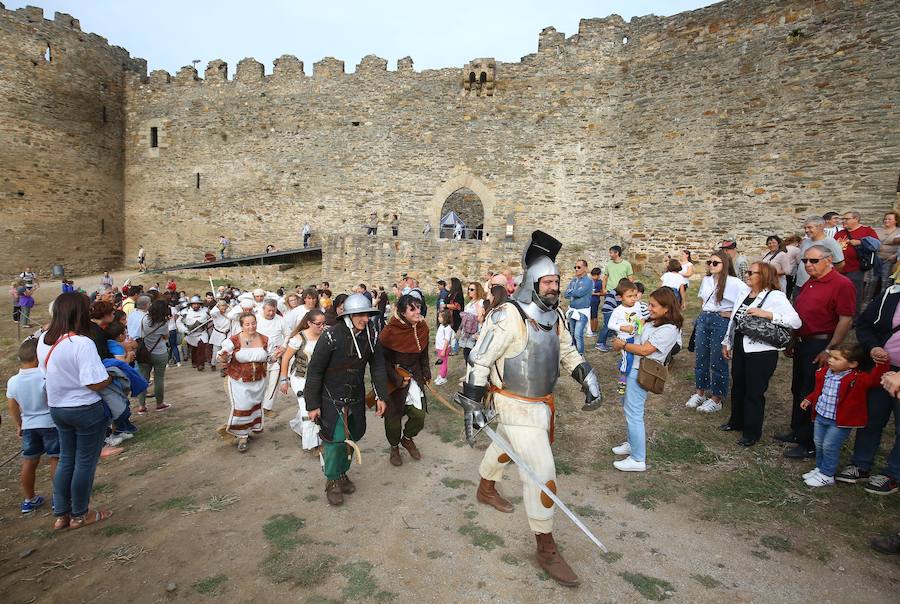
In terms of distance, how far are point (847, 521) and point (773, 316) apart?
67.9 inches

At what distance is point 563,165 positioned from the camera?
54.2ft

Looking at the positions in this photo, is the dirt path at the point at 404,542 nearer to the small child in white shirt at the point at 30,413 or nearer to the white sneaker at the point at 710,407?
the small child in white shirt at the point at 30,413

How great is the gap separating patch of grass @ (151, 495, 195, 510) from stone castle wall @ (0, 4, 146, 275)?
2128 cm

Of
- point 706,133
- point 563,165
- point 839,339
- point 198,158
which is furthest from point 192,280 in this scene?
point 839,339

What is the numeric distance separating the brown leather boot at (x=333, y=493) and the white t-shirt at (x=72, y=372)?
6.45 feet

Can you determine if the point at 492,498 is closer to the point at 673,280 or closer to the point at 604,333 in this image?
the point at 673,280

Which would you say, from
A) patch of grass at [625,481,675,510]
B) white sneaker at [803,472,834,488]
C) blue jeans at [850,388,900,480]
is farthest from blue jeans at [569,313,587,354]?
blue jeans at [850,388,900,480]

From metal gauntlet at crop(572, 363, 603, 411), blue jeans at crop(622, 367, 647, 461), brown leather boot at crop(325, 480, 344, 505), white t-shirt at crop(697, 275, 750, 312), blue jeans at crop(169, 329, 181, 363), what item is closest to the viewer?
metal gauntlet at crop(572, 363, 603, 411)

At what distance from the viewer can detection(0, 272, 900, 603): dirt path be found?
115 inches

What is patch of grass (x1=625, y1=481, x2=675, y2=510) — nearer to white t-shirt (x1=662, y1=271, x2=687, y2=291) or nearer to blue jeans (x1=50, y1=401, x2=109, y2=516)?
white t-shirt (x1=662, y1=271, x2=687, y2=291)

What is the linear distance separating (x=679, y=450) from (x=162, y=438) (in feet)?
19.4

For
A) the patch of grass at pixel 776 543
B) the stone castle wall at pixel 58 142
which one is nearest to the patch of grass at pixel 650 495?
the patch of grass at pixel 776 543

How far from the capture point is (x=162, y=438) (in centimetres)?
563

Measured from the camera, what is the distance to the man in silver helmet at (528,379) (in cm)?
311
